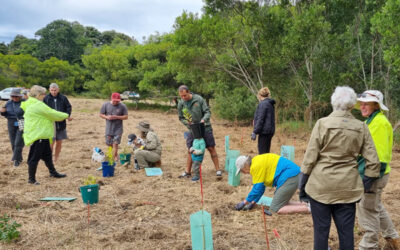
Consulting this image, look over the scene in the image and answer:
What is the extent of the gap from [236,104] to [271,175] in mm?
10511

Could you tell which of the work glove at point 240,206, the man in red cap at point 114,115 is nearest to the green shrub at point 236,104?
the man in red cap at point 114,115

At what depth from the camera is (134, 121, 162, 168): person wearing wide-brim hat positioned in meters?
6.33

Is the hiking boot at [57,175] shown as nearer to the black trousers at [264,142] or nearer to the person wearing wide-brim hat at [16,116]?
the person wearing wide-brim hat at [16,116]

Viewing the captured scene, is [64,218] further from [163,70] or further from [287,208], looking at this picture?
[163,70]

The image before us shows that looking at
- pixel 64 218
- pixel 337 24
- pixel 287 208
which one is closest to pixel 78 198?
pixel 64 218

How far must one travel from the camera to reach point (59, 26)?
46656mm

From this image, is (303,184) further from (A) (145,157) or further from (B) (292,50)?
(B) (292,50)

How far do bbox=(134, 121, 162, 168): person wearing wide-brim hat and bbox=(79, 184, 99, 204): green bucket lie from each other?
1.96 m

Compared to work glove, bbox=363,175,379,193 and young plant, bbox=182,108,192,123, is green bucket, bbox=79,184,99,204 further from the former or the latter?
work glove, bbox=363,175,379,193

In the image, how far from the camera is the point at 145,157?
639cm

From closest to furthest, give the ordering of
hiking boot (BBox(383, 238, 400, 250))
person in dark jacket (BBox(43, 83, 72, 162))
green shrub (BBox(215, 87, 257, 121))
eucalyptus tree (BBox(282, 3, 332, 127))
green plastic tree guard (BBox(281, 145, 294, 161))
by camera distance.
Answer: hiking boot (BBox(383, 238, 400, 250)) < green plastic tree guard (BBox(281, 145, 294, 161)) < person in dark jacket (BBox(43, 83, 72, 162)) < eucalyptus tree (BBox(282, 3, 332, 127)) < green shrub (BBox(215, 87, 257, 121))

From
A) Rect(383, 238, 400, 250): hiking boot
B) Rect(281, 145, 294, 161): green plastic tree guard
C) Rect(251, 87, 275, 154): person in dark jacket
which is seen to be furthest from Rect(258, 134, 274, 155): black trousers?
Rect(383, 238, 400, 250): hiking boot

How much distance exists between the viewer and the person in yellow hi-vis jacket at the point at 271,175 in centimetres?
382

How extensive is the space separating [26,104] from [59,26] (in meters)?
47.3
